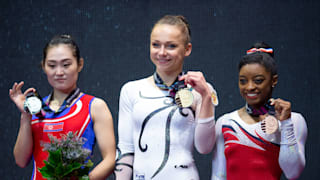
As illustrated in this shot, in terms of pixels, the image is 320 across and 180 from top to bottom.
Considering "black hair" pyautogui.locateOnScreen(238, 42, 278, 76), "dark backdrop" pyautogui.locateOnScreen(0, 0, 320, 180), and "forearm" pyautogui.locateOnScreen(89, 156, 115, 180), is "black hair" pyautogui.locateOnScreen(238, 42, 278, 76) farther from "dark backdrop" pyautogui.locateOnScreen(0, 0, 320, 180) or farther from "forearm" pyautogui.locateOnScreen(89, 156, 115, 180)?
"dark backdrop" pyautogui.locateOnScreen(0, 0, 320, 180)

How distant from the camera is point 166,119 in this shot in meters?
2.69

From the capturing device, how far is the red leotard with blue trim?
9.14 ft

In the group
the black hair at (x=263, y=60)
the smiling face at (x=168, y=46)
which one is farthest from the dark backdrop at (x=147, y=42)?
the smiling face at (x=168, y=46)

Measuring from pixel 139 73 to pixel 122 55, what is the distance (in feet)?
0.68

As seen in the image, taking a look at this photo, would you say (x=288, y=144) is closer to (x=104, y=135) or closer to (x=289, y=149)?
(x=289, y=149)

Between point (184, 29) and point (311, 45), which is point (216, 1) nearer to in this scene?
point (311, 45)

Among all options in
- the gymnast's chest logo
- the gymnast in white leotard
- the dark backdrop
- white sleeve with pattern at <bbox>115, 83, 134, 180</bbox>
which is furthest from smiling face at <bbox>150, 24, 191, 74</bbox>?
the dark backdrop

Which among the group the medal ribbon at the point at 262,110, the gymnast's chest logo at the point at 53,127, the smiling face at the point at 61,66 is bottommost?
the gymnast's chest logo at the point at 53,127

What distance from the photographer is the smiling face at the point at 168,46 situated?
2.71 m

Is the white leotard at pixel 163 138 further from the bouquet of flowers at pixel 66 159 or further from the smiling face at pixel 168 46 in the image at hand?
the bouquet of flowers at pixel 66 159

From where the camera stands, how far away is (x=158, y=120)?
2691 millimetres

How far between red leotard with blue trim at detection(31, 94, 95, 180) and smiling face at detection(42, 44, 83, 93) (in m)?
0.15

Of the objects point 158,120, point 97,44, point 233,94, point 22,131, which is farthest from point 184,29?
point 97,44

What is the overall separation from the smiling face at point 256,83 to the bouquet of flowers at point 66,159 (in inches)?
34.9
